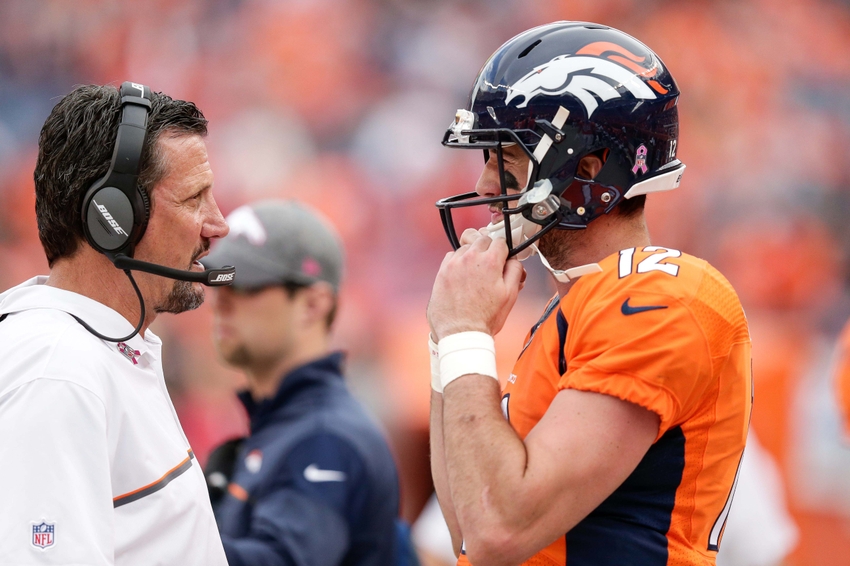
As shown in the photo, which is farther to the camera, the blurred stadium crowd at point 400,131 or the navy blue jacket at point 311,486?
the blurred stadium crowd at point 400,131

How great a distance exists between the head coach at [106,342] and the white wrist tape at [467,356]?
58 cm

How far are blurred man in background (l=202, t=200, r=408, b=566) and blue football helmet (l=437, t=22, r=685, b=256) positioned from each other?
4.93 feet

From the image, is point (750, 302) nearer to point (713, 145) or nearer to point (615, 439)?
point (713, 145)

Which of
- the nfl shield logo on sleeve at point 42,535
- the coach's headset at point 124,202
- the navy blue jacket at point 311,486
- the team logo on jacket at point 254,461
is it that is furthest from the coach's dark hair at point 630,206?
the team logo on jacket at point 254,461

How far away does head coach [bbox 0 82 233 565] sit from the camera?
149cm

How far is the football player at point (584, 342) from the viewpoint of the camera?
1.66 metres

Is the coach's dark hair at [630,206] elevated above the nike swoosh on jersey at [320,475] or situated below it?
above

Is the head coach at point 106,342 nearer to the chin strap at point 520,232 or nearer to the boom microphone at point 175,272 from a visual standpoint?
the boom microphone at point 175,272

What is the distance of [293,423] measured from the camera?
11.0ft

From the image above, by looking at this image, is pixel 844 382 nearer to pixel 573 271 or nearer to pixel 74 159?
pixel 573 271

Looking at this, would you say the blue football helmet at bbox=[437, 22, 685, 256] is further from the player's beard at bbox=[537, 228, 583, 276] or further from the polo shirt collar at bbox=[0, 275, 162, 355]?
the polo shirt collar at bbox=[0, 275, 162, 355]

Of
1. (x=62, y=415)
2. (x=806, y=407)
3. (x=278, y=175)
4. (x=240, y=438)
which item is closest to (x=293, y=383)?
(x=240, y=438)

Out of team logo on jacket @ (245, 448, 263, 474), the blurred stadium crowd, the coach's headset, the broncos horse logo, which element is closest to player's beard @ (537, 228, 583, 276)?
the broncos horse logo

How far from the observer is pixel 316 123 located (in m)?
8.13
